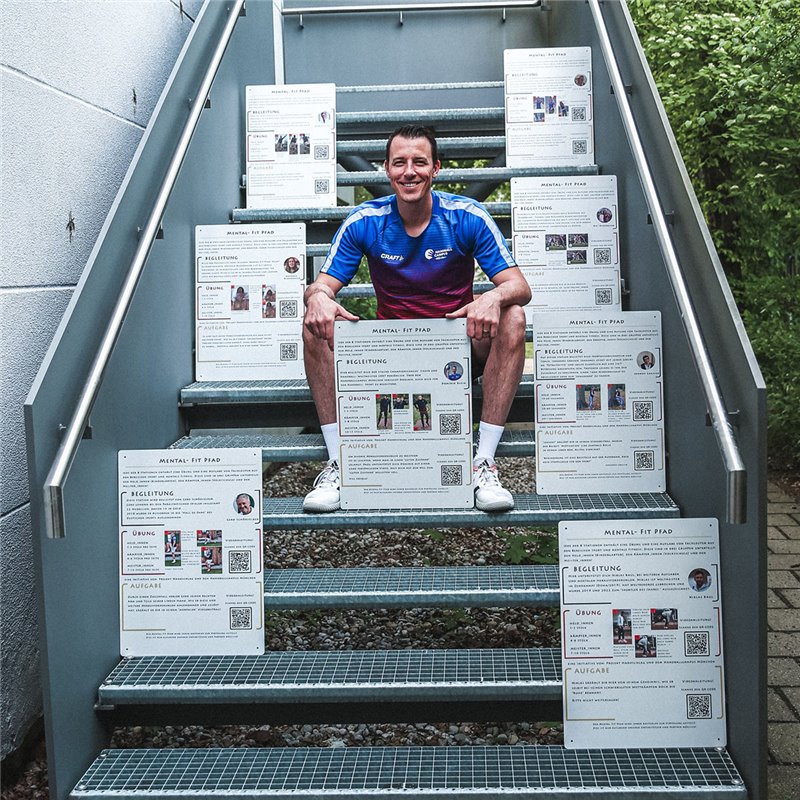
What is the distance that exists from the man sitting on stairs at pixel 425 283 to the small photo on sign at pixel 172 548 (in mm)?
376

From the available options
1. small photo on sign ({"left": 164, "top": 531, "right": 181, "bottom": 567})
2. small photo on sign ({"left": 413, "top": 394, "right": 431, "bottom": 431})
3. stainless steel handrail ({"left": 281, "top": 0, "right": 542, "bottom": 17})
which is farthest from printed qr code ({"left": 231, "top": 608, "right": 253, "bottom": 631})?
stainless steel handrail ({"left": 281, "top": 0, "right": 542, "bottom": 17})

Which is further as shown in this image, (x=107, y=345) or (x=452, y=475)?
(x=452, y=475)

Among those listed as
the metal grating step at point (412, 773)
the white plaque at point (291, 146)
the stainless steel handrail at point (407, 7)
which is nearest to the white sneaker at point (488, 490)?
the metal grating step at point (412, 773)

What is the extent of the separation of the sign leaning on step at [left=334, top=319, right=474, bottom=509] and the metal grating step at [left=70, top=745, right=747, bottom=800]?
26.2 inches

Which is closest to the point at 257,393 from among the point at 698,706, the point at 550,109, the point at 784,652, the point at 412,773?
the point at 412,773

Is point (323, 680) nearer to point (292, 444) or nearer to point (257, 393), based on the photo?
point (292, 444)

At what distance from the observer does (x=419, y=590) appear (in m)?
2.39

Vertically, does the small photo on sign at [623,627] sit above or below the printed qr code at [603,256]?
below

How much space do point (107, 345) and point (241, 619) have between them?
739 mm

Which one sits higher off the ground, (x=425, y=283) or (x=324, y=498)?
(x=425, y=283)

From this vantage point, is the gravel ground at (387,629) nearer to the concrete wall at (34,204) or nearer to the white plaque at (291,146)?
the concrete wall at (34,204)

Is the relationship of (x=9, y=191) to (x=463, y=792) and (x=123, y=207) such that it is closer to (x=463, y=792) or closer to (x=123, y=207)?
(x=123, y=207)

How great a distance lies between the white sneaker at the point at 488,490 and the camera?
250 centimetres

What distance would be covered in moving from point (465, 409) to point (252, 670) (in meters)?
0.85
